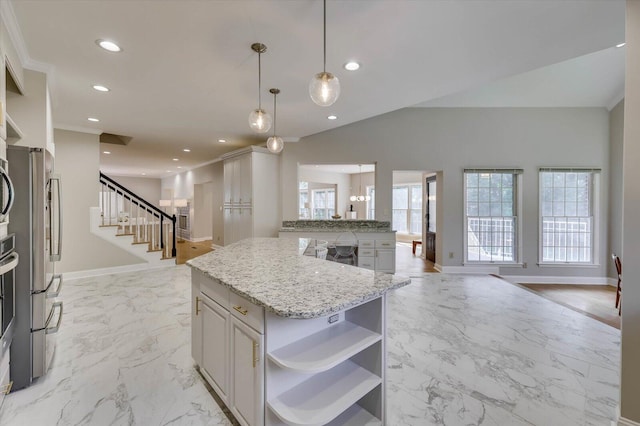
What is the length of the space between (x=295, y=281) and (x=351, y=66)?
232cm

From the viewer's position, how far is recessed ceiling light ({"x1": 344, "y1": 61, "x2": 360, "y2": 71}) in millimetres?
2738

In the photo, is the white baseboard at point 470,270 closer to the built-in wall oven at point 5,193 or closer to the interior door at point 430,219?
the interior door at point 430,219

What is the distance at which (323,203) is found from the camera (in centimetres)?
1187

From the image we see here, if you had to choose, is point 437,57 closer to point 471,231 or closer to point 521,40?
point 521,40

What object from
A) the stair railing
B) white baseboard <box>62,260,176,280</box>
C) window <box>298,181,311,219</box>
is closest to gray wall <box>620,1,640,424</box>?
the stair railing

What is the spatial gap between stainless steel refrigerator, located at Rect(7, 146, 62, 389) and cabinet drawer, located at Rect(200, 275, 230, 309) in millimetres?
1138

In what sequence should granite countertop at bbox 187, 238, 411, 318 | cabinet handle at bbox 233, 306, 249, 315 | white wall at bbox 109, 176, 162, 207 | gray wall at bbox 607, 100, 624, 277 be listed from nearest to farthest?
granite countertop at bbox 187, 238, 411, 318, cabinet handle at bbox 233, 306, 249, 315, gray wall at bbox 607, 100, 624, 277, white wall at bbox 109, 176, 162, 207

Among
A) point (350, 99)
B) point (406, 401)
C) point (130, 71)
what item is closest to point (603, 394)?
point (406, 401)

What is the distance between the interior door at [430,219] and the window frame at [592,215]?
2012mm

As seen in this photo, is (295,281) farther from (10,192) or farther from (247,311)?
(10,192)

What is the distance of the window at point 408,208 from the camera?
32.1 ft

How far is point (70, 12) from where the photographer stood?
196 centimetres

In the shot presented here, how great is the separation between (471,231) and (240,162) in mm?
4877

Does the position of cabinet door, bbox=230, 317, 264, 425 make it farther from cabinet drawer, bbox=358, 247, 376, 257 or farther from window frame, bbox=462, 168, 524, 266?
window frame, bbox=462, 168, 524, 266
